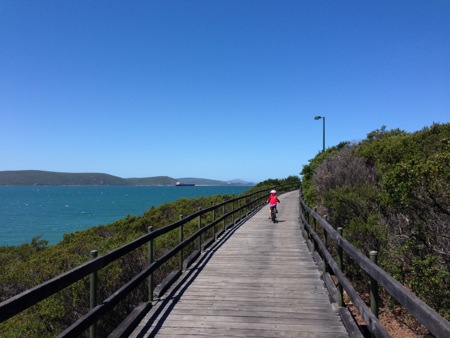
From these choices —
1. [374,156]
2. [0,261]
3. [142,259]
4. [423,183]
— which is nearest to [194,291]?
[423,183]

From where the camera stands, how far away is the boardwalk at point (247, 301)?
14.6 feet

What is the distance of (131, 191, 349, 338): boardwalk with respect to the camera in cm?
445

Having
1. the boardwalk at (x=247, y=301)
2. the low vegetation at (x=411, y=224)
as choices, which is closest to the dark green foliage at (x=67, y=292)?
the boardwalk at (x=247, y=301)

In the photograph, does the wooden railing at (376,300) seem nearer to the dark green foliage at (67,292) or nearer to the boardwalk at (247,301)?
the boardwalk at (247,301)

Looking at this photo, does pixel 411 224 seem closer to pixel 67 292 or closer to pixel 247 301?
pixel 247 301

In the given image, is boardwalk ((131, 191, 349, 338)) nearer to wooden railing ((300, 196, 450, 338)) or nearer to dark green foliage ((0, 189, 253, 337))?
wooden railing ((300, 196, 450, 338))

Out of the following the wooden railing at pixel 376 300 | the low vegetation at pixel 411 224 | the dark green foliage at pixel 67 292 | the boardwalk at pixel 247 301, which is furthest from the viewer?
the dark green foliage at pixel 67 292

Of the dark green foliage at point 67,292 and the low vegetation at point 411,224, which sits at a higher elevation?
the low vegetation at point 411,224

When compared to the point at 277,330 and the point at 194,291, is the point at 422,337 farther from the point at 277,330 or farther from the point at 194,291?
the point at 194,291

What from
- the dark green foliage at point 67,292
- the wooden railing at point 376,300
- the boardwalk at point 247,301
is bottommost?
the dark green foliage at point 67,292

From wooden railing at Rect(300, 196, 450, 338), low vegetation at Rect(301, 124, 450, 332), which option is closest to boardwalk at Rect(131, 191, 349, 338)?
wooden railing at Rect(300, 196, 450, 338)

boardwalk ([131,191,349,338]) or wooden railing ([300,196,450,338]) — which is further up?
wooden railing ([300,196,450,338])

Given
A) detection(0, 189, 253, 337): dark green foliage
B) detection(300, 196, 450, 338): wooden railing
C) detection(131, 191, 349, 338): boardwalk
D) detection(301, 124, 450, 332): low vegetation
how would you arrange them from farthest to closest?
detection(0, 189, 253, 337): dark green foliage
detection(301, 124, 450, 332): low vegetation
detection(131, 191, 349, 338): boardwalk
detection(300, 196, 450, 338): wooden railing

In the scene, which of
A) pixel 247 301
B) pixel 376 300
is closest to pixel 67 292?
pixel 247 301
